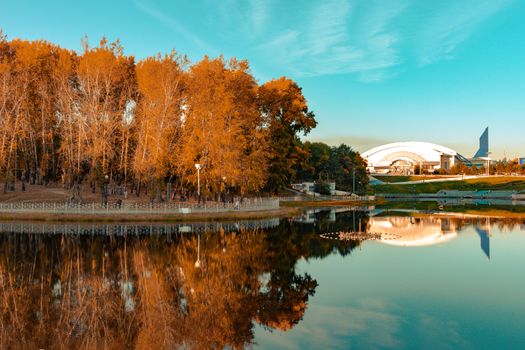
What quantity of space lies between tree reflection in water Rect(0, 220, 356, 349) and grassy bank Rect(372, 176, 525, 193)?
395 feet

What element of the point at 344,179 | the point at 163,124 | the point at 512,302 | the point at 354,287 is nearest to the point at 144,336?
the point at 354,287

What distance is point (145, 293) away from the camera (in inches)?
629

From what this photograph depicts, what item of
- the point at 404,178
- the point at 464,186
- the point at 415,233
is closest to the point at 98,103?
the point at 415,233

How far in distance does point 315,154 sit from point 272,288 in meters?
88.0

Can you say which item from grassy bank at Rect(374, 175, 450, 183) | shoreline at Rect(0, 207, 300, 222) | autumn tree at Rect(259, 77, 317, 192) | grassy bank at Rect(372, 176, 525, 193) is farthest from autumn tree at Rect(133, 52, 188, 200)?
grassy bank at Rect(374, 175, 450, 183)

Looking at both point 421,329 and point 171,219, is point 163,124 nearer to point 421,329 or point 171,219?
point 171,219

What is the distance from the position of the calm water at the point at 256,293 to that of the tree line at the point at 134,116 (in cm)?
1994

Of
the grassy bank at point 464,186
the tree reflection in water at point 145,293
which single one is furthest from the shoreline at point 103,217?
the grassy bank at point 464,186

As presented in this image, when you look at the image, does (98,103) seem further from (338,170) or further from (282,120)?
(338,170)

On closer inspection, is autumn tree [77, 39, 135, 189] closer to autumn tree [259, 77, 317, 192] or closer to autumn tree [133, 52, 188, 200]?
autumn tree [133, 52, 188, 200]

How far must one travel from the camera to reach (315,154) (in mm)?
104125

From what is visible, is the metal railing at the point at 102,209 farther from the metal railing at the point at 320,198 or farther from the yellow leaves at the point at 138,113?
the metal railing at the point at 320,198

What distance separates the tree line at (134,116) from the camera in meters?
49.7

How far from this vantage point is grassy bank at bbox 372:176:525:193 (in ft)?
455
